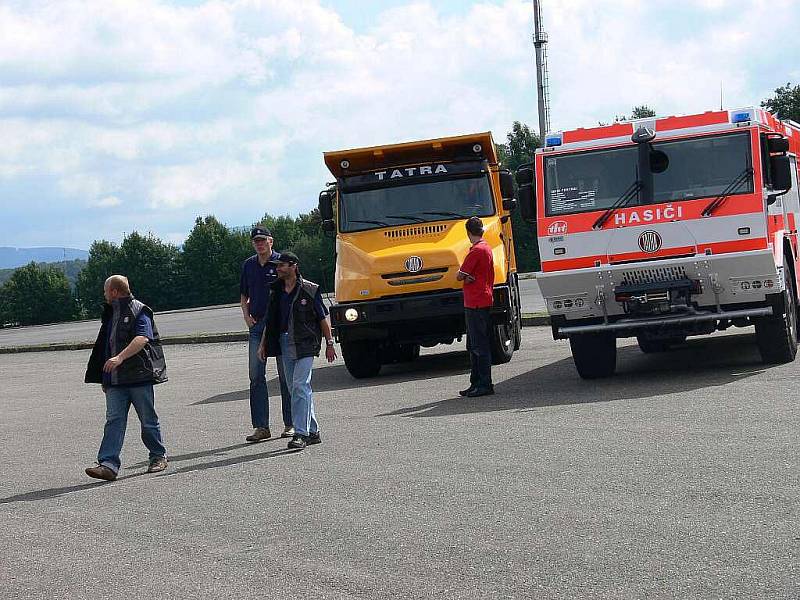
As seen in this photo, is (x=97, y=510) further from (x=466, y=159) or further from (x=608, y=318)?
(x=466, y=159)

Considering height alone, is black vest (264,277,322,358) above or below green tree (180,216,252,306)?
below

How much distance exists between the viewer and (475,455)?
9625 mm

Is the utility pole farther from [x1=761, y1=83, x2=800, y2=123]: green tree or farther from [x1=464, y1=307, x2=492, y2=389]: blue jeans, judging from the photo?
[x1=761, y1=83, x2=800, y2=123]: green tree

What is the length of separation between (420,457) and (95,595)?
385 cm

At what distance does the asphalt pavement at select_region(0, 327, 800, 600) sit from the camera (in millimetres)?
6062

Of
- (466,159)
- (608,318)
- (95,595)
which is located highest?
(466,159)

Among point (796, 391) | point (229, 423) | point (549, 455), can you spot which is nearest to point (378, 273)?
point (229, 423)

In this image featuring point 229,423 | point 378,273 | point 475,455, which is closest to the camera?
point 475,455

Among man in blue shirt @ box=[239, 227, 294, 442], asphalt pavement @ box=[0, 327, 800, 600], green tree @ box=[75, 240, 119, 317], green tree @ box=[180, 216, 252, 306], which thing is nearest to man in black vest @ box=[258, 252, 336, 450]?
asphalt pavement @ box=[0, 327, 800, 600]

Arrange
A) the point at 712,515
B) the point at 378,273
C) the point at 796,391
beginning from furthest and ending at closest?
the point at 378,273 → the point at 796,391 → the point at 712,515

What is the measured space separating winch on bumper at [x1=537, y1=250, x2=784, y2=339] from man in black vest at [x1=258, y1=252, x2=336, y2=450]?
3.58m

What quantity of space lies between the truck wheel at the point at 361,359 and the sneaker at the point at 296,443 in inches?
230

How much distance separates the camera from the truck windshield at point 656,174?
44.0 feet

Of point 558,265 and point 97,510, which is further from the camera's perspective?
point 558,265
